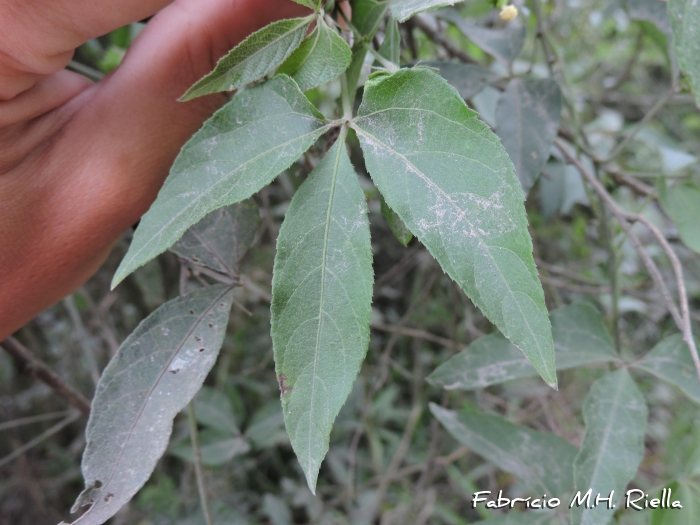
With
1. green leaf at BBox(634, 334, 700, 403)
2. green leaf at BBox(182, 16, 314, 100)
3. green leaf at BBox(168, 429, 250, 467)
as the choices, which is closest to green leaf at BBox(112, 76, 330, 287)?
green leaf at BBox(182, 16, 314, 100)

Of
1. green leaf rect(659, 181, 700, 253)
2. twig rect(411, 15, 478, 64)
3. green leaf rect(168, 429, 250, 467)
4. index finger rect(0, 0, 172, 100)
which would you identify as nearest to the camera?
index finger rect(0, 0, 172, 100)

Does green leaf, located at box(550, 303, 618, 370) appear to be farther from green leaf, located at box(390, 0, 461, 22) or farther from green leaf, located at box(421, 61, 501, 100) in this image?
green leaf, located at box(390, 0, 461, 22)

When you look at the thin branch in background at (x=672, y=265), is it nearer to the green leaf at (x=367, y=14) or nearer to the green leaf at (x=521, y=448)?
the green leaf at (x=521, y=448)

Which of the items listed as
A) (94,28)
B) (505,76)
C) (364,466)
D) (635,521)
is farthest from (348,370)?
(635,521)

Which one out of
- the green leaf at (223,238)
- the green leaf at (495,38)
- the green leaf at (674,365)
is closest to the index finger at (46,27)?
the green leaf at (223,238)

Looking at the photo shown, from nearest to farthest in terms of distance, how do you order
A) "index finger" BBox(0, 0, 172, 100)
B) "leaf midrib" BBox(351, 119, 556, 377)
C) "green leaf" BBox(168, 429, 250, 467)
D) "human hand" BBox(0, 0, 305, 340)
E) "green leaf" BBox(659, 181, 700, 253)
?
"leaf midrib" BBox(351, 119, 556, 377), "index finger" BBox(0, 0, 172, 100), "human hand" BBox(0, 0, 305, 340), "green leaf" BBox(659, 181, 700, 253), "green leaf" BBox(168, 429, 250, 467)

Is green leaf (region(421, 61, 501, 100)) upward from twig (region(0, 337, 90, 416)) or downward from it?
upward
